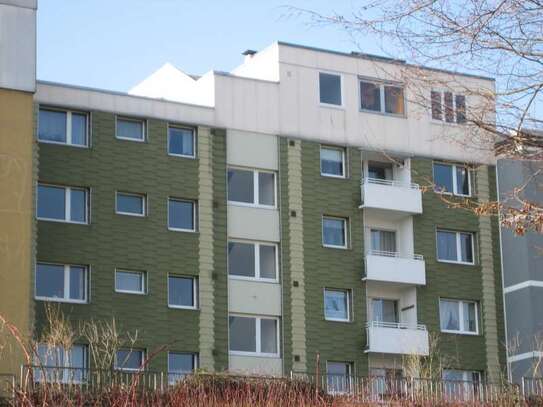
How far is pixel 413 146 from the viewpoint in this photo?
173ft

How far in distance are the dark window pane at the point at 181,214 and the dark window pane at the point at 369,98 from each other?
843 centimetres

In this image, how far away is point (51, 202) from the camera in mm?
45625

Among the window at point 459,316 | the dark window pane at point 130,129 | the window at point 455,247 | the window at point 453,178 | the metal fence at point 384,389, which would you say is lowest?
the metal fence at point 384,389

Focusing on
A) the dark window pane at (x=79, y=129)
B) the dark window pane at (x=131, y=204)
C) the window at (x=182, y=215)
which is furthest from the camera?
the window at (x=182, y=215)

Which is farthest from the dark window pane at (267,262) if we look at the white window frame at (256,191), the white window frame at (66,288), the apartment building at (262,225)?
the white window frame at (66,288)

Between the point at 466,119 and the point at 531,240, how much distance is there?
1421 inches

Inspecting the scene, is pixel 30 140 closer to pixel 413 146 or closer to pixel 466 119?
pixel 413 146

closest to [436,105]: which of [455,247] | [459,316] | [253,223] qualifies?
[253,223]

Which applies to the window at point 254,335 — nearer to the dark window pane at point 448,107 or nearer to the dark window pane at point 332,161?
the dark window pane at point 332,161

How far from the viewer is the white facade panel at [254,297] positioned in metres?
47.9

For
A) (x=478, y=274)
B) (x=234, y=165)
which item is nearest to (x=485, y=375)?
(x=478, y=274)

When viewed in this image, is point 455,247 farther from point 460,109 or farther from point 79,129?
point 460,109

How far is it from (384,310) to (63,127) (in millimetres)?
14025

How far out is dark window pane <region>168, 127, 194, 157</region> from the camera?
48.6m
